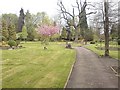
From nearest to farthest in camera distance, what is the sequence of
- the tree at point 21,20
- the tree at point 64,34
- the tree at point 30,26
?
the tree at point 30,26
the tree at point 64,34
the tree at point 21,20

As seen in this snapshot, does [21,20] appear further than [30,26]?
Yes

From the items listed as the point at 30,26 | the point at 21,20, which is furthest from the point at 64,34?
the point at 21,20

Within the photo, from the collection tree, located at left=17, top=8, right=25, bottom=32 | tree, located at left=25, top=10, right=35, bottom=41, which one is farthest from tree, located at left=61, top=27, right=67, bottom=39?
tree, located at left=17, top=8, right=25, bottom=32

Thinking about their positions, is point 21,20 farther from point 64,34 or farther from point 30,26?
point 64,34

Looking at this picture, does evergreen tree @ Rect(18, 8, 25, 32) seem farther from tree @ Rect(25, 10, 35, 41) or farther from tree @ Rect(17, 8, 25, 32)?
tree @ Rect(25, 10, 35, 41)

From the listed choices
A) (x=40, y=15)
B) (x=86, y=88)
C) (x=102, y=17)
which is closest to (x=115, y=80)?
(x=86, y=88)

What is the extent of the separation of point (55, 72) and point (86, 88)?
16.1ft


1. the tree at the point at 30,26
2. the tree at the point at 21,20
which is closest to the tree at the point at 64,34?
the tree at the point at 30,26

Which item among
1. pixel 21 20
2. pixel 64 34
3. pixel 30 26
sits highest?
pixel 21 20

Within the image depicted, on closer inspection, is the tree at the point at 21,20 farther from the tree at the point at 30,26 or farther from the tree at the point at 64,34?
the tree at the point at 64,34

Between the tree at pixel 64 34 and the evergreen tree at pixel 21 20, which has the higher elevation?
the evergreen tree at pixel 21 20

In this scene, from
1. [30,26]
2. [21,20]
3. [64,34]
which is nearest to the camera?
[30,26]

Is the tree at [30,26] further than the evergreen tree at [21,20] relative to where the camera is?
No

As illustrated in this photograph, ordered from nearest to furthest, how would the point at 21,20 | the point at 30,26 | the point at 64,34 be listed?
the point at 30,26 → the point at 64,34 → the point at 21,20
